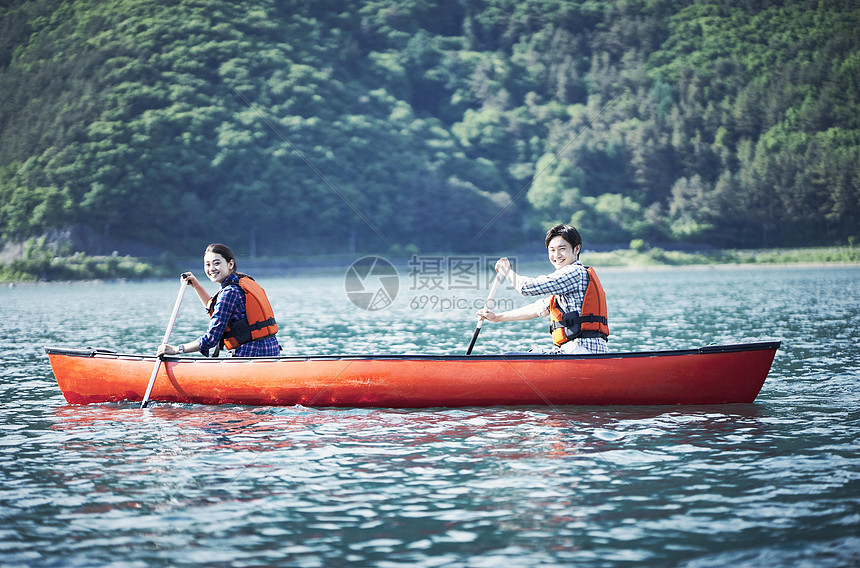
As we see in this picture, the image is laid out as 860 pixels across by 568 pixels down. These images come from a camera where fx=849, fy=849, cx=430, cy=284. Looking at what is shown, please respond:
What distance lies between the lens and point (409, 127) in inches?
3287

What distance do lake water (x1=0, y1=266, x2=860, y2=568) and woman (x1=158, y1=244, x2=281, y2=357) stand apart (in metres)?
0.76

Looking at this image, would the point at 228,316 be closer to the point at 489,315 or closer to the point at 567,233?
the point at 489,315

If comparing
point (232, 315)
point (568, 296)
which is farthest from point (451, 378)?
point (232, 315)

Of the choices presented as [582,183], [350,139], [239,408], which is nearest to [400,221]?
[350,139]

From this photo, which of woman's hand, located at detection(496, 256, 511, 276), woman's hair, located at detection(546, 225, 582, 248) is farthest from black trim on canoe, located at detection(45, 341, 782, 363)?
woman's hair, located at detection(546, 225, 582, 248)

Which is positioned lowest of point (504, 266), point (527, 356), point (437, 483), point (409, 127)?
point (437, 483)

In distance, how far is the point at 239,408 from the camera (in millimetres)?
9961

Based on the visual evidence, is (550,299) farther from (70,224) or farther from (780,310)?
(70,224)

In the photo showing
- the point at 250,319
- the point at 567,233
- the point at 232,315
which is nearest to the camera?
the point at 567,233

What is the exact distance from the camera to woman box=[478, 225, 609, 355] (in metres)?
8.91

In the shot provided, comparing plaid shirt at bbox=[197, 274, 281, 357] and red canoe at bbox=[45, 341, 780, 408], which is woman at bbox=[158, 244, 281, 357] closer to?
plaid shirt at bbox=[197, 274, 281, 357]

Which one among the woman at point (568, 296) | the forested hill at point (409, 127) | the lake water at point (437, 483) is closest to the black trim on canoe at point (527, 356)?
the woman at point (568, 296)

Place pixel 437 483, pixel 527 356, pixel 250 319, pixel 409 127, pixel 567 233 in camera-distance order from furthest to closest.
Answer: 1. pixel 409 127
2. pixel 250 319
3. pixel 527 356
4. pixel 567 233
5. pixel 437 483

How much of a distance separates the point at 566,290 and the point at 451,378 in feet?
5.26
